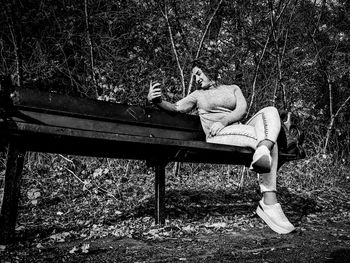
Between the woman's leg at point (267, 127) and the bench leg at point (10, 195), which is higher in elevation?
the woman's leg at point (267, 127)

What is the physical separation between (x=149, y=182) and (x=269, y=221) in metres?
2.64

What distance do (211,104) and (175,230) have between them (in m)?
1.35

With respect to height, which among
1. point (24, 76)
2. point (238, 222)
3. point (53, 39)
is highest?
point (53, 39)

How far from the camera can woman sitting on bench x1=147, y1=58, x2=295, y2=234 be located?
2.94 metres

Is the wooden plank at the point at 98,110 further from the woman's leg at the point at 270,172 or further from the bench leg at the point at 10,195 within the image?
the woman's leg at the point at 270,172

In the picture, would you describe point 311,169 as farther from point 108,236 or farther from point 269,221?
point 108,236

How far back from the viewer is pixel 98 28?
6.87 m

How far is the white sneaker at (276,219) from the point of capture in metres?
2.88

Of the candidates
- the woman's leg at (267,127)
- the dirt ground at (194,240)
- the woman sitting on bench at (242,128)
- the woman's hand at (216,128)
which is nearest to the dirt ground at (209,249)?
the dirt ground at (194,240)

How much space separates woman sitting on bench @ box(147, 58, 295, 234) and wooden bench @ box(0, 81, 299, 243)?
15 centimetres

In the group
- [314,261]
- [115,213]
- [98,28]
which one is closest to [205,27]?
[98,28]

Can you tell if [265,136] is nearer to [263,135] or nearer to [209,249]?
[263,135]

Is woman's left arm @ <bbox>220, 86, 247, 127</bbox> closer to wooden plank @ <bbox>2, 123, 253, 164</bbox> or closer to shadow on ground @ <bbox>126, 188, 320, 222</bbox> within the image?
wooden plank @ <bbox>2, 123, 253, 164</bbox>

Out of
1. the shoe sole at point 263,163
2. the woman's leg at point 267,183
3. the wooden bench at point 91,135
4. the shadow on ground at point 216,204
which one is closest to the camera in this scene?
the wooden bench at point 91,135
